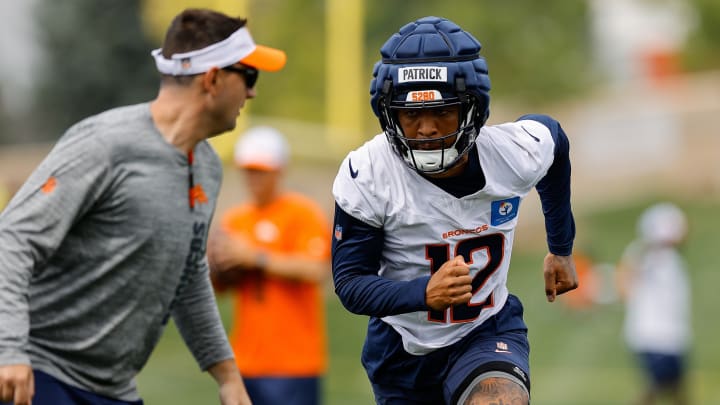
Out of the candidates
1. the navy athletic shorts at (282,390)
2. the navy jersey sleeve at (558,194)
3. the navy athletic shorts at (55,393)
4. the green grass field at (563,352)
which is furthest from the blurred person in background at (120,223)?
the green grass field at (563,352)

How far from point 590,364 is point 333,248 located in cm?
1339

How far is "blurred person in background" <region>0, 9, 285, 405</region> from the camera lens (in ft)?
14.0

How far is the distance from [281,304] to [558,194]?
11.6ft

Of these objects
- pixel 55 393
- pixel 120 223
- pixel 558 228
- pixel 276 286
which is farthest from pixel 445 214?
pixel 276 286

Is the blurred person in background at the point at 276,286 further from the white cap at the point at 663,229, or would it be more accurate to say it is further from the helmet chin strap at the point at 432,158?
the white cap at the point at 663,229

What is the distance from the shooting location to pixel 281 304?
324 inches

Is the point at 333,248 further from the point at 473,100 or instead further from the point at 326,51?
the point at 326,51

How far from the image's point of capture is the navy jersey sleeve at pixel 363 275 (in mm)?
4348

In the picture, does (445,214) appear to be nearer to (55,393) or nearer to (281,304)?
(55,393)

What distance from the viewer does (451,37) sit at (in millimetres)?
4539

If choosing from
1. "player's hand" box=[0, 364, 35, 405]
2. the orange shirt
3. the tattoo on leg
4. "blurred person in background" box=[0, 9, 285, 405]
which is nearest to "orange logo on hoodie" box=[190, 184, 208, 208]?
"blurred person in background" box=[0, 9, 285, 405]

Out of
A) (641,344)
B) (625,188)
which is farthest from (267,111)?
(625,188)

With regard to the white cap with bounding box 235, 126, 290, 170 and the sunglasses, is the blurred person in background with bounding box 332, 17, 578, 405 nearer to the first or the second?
the sunglasses

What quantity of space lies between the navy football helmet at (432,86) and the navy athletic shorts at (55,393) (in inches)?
57.0
